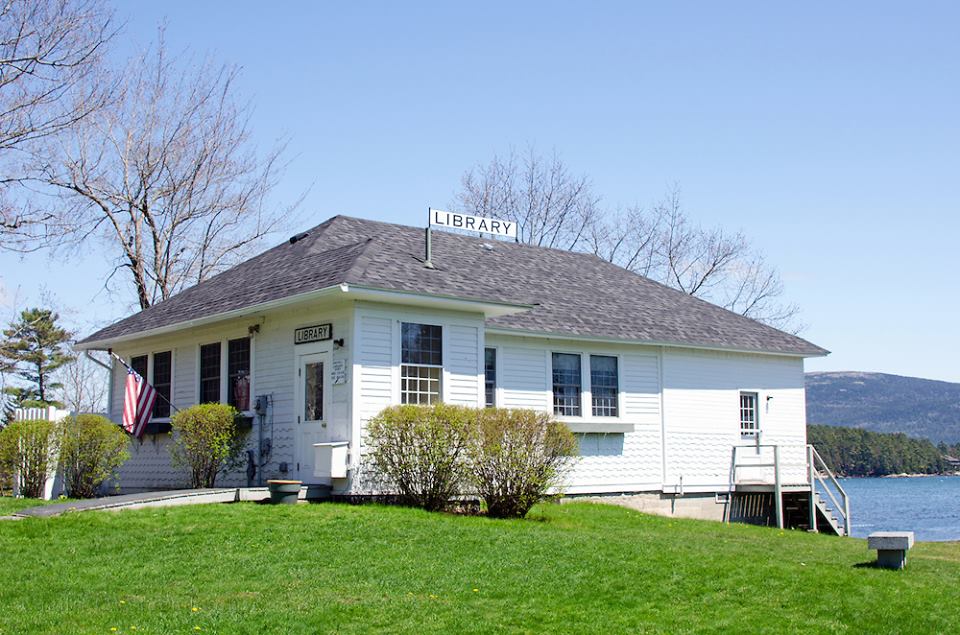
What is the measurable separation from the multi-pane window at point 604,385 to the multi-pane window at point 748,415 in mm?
4384

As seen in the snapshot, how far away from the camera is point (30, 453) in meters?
19.4

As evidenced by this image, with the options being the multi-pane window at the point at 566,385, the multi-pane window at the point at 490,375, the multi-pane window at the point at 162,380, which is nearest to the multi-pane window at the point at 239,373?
the multi-pane window at the point at 162,380

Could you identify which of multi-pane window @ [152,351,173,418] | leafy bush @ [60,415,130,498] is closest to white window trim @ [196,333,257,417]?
multi-pane window @ [152,351,173,418]

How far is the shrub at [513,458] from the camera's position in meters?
16.4

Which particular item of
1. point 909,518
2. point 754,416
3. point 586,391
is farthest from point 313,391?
point 909,518

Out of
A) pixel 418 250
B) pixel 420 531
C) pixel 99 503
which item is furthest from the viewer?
pixel 418 250

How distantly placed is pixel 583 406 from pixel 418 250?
15.6 feet

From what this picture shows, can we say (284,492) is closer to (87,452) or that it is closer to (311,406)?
(311,406)

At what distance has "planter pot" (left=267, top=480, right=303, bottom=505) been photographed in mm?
16281

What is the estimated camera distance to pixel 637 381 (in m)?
23.3

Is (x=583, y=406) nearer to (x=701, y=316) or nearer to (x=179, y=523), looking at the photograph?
(x=701, y=316)

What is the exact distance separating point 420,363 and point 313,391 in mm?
1887

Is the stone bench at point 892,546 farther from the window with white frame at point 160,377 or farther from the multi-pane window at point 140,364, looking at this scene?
the multi-pane window at point 140,364

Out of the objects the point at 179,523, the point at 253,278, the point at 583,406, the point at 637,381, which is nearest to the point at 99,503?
the point at 179,523
